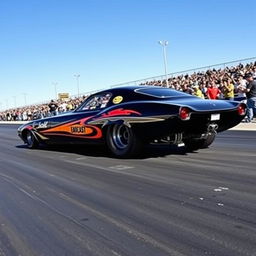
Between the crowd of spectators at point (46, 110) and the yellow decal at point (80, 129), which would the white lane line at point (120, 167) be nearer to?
the yellow decal at point (80, 129)

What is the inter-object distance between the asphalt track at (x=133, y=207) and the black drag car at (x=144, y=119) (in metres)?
0.44

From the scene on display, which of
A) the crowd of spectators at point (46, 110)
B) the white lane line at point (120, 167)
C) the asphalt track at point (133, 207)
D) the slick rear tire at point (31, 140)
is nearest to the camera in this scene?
the asphalt track at point (133, 207)

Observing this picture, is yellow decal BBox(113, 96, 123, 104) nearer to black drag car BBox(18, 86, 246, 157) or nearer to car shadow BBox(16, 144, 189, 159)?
black drag car BBox(18, 86, 246, 157)

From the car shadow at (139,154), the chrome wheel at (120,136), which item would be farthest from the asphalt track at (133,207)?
the car shadow at (139,154)

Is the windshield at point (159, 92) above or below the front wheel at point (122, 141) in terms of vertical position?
above

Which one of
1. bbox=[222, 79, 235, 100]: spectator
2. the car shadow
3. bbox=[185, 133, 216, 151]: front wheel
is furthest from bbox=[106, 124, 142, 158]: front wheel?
bbox=[222, 79, 235, 100]: spectator

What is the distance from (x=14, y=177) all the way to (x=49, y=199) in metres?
1.94

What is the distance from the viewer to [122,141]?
8320 mm

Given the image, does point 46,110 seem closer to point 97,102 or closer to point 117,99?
point 97,102

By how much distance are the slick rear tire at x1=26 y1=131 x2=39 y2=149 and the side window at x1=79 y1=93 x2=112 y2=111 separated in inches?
89.4

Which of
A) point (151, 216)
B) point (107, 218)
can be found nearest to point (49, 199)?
point (107, 218)

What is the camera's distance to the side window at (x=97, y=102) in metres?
8.79

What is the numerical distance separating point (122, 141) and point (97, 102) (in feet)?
3.81

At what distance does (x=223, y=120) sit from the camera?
7.91m
